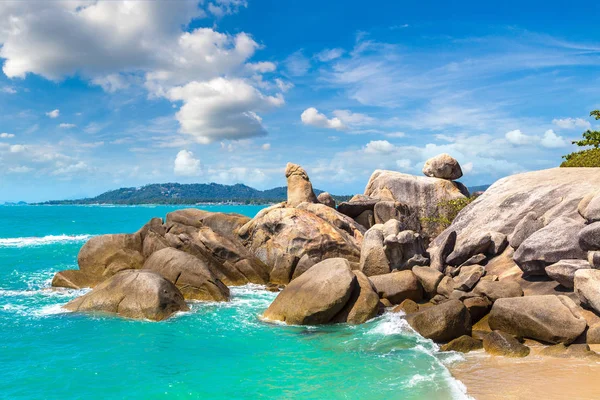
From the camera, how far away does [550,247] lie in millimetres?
17797

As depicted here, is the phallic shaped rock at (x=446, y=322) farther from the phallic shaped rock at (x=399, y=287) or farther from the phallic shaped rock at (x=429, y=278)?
the phallic shaped rock at (x=429, y=278)

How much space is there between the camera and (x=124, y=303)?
19688mm

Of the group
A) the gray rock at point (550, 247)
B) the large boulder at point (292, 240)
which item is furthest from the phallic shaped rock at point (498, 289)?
the large boulder at point (292, 240)

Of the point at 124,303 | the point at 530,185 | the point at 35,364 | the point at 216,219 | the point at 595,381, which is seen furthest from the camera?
the point at 216,219

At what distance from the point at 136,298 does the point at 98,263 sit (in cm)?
837

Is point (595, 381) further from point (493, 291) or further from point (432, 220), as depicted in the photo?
point (432, 220)

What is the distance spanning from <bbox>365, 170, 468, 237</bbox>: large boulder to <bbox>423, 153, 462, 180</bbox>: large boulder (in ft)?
1.92

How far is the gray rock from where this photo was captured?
686 inches

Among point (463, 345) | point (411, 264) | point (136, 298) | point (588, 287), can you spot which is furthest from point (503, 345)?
point (136, 298)

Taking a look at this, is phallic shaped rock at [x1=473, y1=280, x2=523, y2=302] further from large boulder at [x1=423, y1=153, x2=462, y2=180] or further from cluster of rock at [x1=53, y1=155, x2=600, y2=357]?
large boulder at [x1=423, y1=153, x2=462, y2=180]

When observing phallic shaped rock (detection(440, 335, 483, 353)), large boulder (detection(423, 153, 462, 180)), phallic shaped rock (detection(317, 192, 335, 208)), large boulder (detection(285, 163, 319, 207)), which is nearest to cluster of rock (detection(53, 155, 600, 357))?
phallic shaped rock (detection(440, 335, 483, 353))

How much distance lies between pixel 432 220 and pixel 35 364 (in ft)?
86.9

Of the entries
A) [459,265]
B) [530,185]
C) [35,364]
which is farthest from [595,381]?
[35,364]

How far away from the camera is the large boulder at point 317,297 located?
1806 cm
